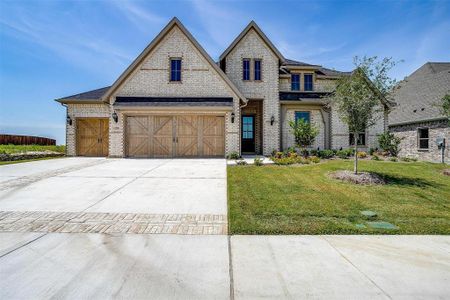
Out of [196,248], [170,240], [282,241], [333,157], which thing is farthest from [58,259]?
[333,157]

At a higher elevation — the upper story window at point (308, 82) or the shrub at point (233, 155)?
the upper story window at point (308, 82)

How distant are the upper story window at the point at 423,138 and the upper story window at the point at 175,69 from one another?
702 inches

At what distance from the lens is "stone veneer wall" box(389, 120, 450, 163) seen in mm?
15159

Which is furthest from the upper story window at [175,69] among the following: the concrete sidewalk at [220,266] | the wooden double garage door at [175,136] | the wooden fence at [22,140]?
the wooden fence at [22,140]

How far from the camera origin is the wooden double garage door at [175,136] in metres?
14.4

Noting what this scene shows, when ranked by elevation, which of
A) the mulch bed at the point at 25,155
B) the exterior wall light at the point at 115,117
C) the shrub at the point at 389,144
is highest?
the exterior wall light at the point at 115,117

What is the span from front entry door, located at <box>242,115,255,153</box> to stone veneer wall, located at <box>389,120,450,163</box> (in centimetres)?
1053

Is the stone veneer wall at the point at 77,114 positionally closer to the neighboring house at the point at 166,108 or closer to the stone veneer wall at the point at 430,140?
the neighboring house at the point at 166,108

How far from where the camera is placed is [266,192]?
6.54m

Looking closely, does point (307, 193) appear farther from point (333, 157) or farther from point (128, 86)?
point (128, 86)

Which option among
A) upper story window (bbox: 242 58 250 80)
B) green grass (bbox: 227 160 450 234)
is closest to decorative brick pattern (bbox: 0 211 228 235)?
green grass (bbox: 227 160 450 234)

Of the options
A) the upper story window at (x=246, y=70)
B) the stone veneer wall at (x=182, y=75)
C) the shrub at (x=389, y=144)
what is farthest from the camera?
the upper story window at (x=246, y=70)

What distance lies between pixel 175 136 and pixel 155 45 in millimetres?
5884

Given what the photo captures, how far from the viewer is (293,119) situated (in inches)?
660
